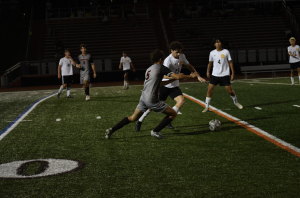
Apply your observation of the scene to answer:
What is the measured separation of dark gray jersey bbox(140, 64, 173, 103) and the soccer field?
0.76 meters

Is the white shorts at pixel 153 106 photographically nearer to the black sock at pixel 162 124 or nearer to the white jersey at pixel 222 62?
the black sock at pixel 162 124

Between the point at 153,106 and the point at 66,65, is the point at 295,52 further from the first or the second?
the point at 153,106

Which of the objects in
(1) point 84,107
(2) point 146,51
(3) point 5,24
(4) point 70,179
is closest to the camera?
(4) point 70,179

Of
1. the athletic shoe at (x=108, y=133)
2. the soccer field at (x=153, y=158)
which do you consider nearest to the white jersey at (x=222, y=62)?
the soccer field at (x=153, y=158)

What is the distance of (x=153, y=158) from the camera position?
18.5 ft

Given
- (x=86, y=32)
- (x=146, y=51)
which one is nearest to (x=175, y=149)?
(x=146, y=51)

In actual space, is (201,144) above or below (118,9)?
below

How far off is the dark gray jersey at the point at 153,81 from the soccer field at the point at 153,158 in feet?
2.49

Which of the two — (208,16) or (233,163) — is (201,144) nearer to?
(233,163)

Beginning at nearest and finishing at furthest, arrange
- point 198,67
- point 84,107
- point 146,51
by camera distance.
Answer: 1. point 84,107
2. point 198,67
3. point 146,51

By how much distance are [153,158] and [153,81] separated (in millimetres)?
1547

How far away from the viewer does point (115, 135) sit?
297 inches

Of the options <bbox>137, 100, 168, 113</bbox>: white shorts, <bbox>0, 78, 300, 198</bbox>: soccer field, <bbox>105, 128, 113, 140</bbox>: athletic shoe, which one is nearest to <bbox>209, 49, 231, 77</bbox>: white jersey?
<bbox>0, 78, 300, 198</bbox>: soccer field

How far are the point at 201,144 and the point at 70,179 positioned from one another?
2.49 meters
